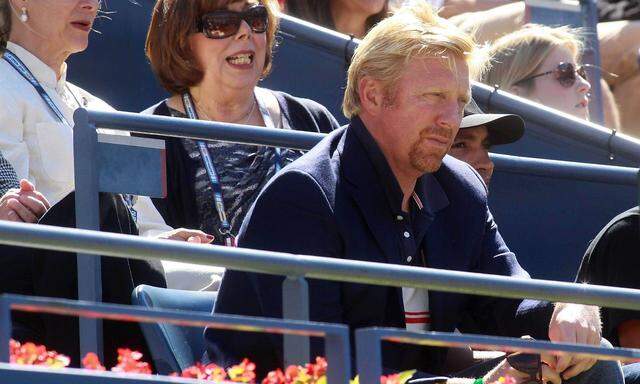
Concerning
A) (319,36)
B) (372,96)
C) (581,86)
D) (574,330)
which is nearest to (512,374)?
(574,330)

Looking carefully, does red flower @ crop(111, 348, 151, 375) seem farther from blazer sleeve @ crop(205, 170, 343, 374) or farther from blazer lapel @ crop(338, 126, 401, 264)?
blazer lapel @ crop(338, 126, 401, 264)

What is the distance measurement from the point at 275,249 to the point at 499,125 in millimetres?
1742

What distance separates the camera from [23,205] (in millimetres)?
4793

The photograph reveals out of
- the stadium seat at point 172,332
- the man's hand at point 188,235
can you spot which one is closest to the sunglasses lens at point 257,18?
the man's hand at point 188,235

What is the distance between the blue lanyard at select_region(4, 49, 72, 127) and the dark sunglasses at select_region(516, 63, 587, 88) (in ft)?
7.99

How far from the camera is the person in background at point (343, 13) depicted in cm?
753

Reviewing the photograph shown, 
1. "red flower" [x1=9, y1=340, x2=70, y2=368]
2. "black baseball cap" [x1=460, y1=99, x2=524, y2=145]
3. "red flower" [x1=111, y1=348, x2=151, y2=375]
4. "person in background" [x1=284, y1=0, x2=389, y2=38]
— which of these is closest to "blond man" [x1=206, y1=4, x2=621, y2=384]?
"red flower" [x1=111, y1=348, x2=151, y2=375]

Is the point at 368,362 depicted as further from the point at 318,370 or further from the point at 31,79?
the point at 31,79

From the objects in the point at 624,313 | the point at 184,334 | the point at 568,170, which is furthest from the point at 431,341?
the point at 568,170

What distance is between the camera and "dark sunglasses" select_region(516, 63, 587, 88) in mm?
7039

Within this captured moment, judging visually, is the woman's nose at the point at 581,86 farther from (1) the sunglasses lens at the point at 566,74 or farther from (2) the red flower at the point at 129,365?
(2) the red flower at the point at 129,365

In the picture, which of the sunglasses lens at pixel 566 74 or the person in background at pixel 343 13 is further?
the person in background at pixel 343 13

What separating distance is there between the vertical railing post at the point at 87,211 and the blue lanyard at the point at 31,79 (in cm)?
80

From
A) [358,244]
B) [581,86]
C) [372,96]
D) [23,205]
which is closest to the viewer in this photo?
[358,244]
